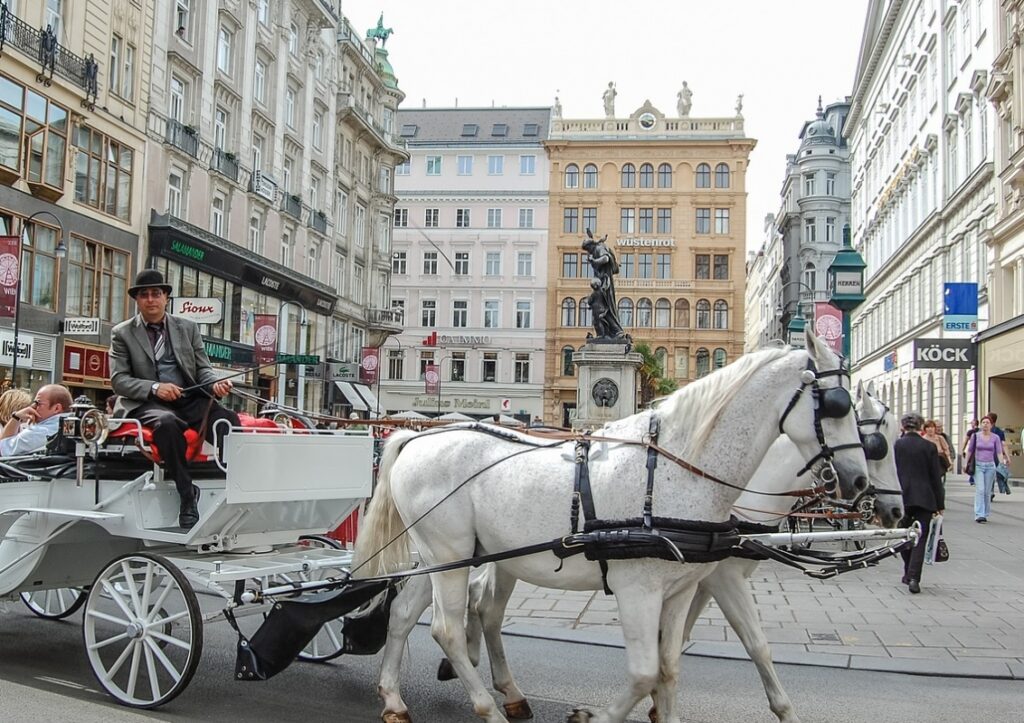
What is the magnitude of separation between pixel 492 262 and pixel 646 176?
12348 mm

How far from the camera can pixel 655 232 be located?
67.8 metres

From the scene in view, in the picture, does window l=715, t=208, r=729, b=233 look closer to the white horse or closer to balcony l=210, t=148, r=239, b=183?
balcony l=210, t=148, r=239, b=183

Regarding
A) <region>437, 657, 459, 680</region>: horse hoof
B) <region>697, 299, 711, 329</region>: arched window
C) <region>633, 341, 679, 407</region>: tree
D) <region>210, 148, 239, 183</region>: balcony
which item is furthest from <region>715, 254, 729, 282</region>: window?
<region>437, 657, 459, 680</region>: horse hoof

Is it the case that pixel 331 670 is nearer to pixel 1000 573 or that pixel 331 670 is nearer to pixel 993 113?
pixel 1000 573

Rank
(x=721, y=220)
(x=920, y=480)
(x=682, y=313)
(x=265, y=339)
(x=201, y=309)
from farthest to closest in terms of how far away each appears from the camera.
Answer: (x=721, y=220)
(x=682, y=313)
(x=265, y=339)
(x=201, y=309)
(x=920, y=480)

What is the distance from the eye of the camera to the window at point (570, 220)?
2682 inches

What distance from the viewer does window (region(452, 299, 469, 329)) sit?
67938 millimetres

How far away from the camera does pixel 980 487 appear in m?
17.8

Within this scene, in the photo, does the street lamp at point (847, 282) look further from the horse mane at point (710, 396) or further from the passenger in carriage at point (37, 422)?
the passenger in carriage at point (37, 422)

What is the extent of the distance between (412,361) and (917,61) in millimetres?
37129

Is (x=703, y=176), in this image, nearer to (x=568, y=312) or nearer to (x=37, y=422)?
(x=568, y=312)

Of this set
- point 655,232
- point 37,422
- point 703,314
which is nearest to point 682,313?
point 703,314

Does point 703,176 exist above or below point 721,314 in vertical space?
above

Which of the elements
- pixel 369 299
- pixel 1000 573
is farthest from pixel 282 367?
pixel 1000 573
